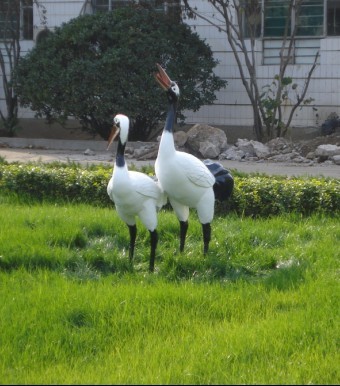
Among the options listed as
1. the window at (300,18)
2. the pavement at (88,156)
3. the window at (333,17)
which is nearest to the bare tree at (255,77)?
the window at (300,18)

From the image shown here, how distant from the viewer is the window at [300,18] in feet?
55.2

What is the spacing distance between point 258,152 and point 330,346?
360 inches

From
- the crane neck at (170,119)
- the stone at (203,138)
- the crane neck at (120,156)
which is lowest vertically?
the stone at (203,138)

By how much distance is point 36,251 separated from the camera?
277 inches

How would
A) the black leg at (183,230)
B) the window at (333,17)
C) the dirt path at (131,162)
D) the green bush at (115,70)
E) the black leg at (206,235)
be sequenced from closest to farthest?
the black leg at (206,235) < the black leg at (183,230) < the dirt path at (131,162) < the green bush at (115,70) < the window at (333,17)

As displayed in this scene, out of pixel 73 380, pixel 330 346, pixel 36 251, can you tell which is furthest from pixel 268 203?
pixel 73 380

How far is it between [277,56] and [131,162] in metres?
5.36

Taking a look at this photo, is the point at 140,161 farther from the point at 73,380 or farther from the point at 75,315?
the point at 73,380

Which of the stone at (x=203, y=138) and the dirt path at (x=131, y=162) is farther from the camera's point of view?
the stone at (x=203, y=138)

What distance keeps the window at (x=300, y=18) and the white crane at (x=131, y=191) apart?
10.8 m

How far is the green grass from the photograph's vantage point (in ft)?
15.1

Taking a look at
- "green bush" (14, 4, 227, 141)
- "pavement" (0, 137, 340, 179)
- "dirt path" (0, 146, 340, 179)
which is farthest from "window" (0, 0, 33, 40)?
"dirt path" (0, 146, 340, 179)

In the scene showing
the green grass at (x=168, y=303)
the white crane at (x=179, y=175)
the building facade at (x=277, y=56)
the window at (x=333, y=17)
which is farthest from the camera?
the window at (x=333, y=17)

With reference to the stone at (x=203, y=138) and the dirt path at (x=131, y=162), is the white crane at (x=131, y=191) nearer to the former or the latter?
the dirt path at (x=131, y=162)
